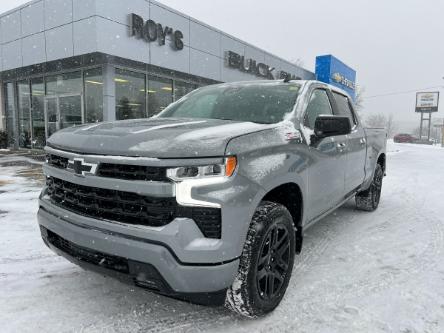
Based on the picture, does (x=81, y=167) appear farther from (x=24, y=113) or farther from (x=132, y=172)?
(x=24, y=113)

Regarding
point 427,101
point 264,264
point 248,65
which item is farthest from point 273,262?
point 427,101

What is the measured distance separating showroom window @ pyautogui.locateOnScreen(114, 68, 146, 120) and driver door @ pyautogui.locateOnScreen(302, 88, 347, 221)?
10333mm

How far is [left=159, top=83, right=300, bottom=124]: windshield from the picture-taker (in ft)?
10.7

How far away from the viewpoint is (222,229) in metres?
2.07

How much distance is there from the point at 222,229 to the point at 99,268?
2.65 feet

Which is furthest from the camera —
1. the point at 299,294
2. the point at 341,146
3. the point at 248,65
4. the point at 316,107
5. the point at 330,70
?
the point at 330,70

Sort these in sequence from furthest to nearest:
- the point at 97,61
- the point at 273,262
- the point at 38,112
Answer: the point at 38,112 < the point at 97,61 < the point at 273,262

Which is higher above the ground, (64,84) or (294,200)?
(64,84)

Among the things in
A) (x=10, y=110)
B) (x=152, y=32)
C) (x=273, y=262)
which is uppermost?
(x=152, y=32)

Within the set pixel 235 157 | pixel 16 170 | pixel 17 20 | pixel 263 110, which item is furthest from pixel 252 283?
pixel 17 20

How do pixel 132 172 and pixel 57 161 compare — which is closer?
pixel 132 172

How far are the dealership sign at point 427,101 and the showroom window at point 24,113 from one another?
7059cm

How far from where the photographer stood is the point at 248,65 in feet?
60.5

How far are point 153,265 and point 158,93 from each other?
44.5 ft
